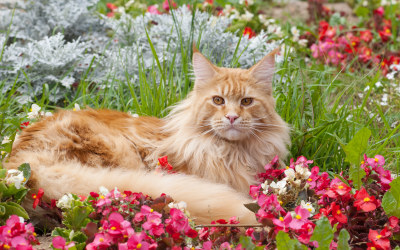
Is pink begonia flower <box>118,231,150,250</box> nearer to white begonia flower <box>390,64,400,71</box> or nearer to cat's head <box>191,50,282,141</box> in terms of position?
cat's head <box>191,50,282,141</box>

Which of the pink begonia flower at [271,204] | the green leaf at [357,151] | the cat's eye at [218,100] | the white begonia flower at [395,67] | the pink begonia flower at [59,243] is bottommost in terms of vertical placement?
the pink begonia flower at [59,243]

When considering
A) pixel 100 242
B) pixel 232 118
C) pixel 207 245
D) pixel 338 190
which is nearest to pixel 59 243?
pixel 100 242

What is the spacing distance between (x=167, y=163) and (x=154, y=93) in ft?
3.43

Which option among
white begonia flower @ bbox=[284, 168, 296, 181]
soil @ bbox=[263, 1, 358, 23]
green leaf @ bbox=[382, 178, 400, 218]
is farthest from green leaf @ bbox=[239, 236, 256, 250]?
soil @ bbox=[263, 1, 358, 23]

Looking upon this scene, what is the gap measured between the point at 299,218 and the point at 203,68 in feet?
4.71

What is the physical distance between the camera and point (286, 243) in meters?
1.99

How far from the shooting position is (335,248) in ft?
7.18

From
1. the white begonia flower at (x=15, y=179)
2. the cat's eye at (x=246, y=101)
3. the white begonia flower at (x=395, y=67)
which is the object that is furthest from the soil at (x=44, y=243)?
the white begonia flower at (x=395, y=67)

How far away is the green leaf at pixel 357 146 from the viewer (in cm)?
238

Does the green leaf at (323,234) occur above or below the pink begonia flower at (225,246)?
above

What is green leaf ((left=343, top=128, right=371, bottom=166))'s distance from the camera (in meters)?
2.38

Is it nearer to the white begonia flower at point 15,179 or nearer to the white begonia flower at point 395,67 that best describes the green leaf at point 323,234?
the white begonia flower at point 15,179

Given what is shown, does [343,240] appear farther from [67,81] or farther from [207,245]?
[67,81]

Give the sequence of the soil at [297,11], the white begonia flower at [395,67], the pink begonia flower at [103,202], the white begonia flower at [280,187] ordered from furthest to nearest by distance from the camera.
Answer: the soil at [297,11] < the white begonia flower at [395,67] < the white begonia flower at [280,187] < the pink begonia flower at [103,202]
